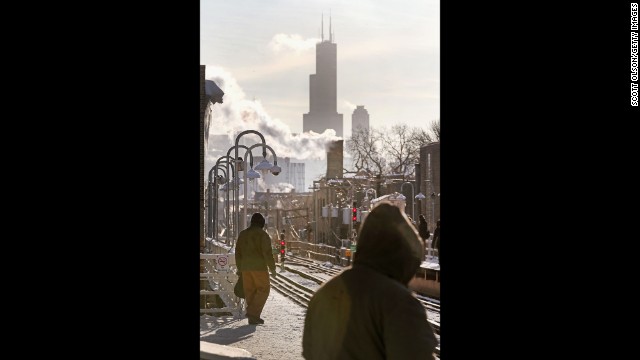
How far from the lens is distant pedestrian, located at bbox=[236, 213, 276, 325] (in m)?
14.7

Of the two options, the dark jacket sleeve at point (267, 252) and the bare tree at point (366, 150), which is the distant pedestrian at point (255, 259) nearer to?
the dark jacket sleeve at point (267, 252)

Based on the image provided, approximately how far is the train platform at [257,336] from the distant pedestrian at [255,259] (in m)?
0.69

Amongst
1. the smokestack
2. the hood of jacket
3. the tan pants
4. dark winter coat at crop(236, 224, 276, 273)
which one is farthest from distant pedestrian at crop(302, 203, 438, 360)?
the smokestack

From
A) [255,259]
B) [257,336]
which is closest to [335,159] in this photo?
[255,259]

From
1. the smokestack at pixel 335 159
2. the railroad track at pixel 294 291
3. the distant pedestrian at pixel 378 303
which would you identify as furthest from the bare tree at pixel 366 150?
the distant pedestrian at pixel 378 303

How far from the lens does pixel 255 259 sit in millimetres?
15039
